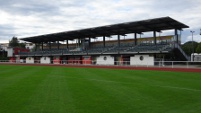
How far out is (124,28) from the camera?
4962 cm

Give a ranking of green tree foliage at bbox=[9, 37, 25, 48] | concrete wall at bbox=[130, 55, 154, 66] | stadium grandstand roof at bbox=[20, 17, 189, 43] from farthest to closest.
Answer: green tree foliage at bbox=[9, 37, 25, 48]
stadium grandstand roof at bbox=[20, 17, 189, 43]
concrete wall at bbox=[130, 55, 154, 66]

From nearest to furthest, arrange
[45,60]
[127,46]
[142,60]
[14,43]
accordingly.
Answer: [142,60] < [127,46] < [45,60] < [14,43]

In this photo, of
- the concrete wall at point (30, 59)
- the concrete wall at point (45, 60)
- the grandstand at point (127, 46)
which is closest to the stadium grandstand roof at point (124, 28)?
the grandstand at point (127, 46)

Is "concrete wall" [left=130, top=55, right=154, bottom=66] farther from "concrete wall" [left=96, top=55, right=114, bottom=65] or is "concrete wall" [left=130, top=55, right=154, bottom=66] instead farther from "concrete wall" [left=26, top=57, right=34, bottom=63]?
"concrete wall" [left=26, top=57, right=34, bottom=63]

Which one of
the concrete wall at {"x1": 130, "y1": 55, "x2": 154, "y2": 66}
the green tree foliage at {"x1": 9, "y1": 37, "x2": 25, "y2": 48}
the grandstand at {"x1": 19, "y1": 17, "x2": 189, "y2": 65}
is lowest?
the concrete wall at {"x1": 130, "y1": 55, "x2": 154, "y2": 66}

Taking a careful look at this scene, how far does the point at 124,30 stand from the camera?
51.5 meters

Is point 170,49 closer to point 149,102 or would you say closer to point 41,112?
point 149,102

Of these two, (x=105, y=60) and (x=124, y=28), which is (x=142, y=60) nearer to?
(x=124, y=28)

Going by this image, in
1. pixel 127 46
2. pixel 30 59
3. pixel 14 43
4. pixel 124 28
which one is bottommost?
pixel 30 59

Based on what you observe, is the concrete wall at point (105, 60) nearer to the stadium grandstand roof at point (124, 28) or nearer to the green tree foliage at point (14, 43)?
the stadium grandstand roof at point (124, 28)

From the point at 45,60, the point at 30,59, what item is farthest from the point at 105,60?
the point at 30,59

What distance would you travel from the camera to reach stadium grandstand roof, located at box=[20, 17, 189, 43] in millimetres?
42781

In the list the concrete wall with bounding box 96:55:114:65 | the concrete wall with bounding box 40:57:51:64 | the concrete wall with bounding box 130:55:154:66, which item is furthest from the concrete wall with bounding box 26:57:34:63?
the concrete wall with bounding box 130:55:154:66

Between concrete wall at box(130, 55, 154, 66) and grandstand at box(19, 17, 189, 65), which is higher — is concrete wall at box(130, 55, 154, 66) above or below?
below
